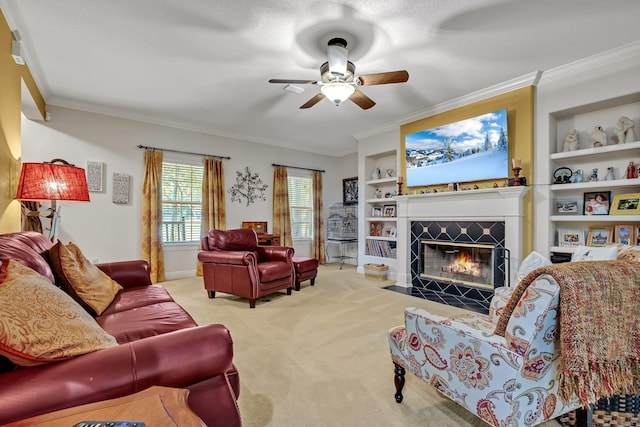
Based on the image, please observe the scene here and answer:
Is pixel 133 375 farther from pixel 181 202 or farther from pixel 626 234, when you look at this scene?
pixel 181 202

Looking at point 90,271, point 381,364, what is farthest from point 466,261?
point 90,271

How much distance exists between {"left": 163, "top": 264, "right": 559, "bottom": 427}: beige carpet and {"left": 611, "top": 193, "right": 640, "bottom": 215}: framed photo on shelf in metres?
1.92

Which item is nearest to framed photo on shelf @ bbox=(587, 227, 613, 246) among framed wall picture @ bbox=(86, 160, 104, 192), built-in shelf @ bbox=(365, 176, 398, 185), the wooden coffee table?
built-in shelf @ bbox=(365, 176, 398, 185)

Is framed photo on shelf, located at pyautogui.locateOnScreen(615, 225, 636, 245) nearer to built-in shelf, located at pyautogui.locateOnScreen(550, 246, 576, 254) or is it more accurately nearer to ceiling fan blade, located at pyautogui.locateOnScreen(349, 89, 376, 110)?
built-in shelf, located at pyautogui.locateOnScreen(550, 246, 576, 254)

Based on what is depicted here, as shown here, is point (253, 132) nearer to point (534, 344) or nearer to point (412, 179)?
point (412, 179)

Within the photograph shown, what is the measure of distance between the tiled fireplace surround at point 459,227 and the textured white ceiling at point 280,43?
1381mm

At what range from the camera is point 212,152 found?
5508 mm

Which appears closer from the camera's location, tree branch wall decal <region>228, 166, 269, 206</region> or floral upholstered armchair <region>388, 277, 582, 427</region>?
floral upholstered armchair <region>388, 277, 582, 427</region>

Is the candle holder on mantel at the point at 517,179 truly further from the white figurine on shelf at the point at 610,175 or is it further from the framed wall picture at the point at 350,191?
the framed wall picture at the point at 350,191

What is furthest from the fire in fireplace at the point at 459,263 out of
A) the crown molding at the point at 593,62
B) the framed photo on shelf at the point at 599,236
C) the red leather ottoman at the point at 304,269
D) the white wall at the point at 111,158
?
the white wall at the point at 111,158

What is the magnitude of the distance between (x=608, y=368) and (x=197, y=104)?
471 cm

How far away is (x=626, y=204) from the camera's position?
3.01m

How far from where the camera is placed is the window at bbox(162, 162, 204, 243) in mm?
5062

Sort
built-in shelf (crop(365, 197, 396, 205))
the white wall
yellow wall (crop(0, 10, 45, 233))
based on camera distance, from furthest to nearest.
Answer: built-in shelf (crop(365, 197, 396, 205)), the white wall, yellow wall (crop(0, 10, 45, 233))
